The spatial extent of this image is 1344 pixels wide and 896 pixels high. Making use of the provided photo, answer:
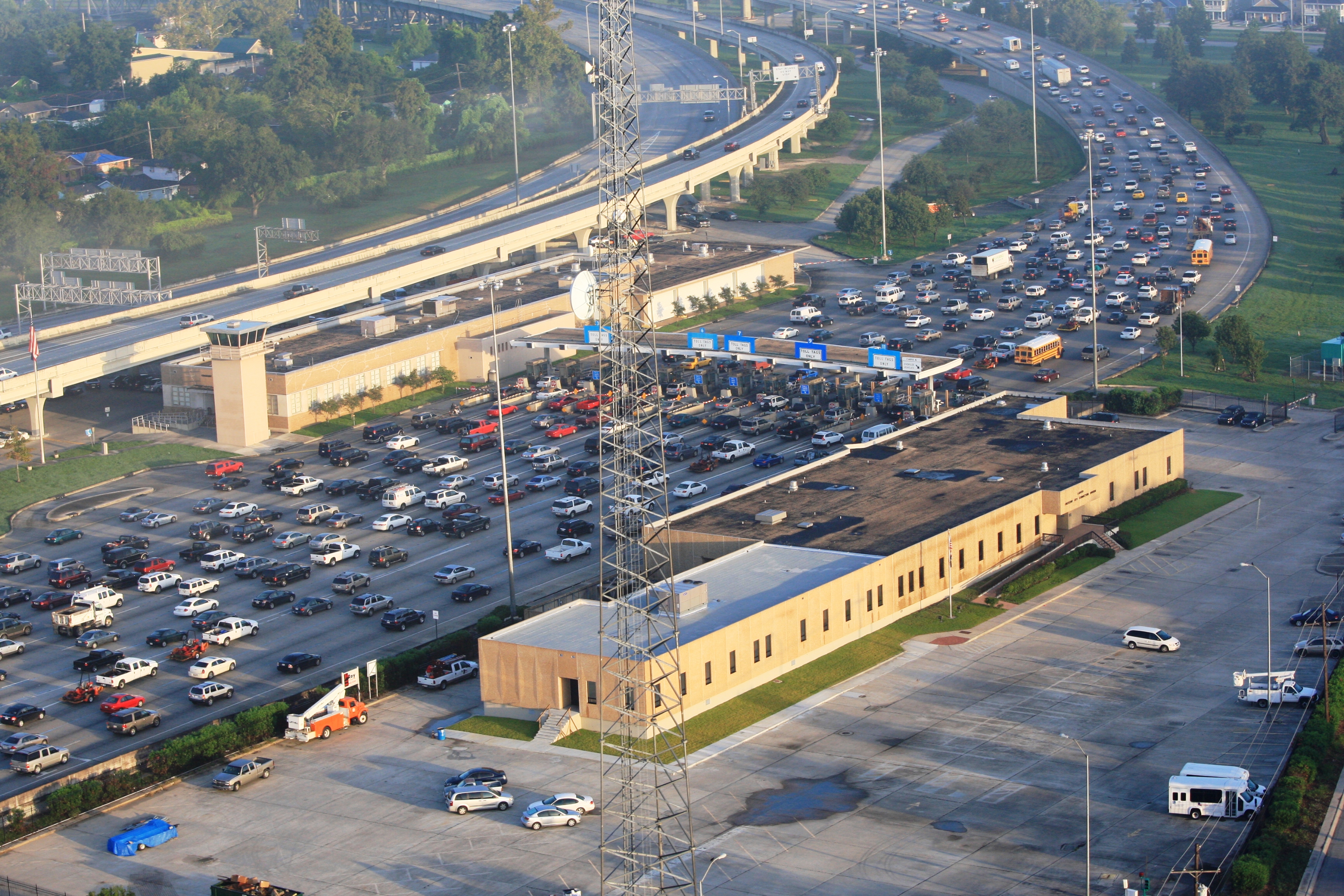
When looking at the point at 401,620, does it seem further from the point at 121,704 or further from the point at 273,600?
the point at 121,704

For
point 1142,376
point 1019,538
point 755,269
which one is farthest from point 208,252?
point 1019,538

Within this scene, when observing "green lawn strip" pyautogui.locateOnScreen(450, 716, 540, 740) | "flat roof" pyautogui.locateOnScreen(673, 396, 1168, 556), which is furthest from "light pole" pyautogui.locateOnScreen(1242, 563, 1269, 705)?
"green lawn strip" pyautogui.locateOnScreen(450, 716, 540, 740)

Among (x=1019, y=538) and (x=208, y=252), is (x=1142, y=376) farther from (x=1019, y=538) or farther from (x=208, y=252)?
(x=208, y=252)

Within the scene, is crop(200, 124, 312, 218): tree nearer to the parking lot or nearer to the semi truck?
the semi truck

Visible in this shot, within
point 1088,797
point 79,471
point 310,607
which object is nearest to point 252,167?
point 79,471

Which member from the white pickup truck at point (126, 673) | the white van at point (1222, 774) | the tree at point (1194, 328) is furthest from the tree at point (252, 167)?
the white van at point (1222, 774)

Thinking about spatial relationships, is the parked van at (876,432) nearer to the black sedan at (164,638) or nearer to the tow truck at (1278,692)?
the tow truck at (1278,692)
